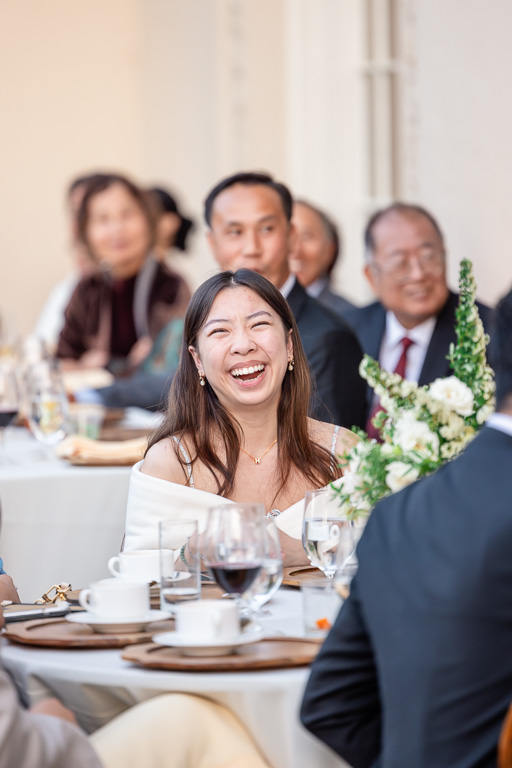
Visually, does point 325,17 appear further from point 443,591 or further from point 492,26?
point 443,591

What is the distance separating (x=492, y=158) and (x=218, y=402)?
2356mm

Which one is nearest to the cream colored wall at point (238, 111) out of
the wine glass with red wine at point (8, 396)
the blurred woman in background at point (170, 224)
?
the blurred woman in background at point (170, 224)

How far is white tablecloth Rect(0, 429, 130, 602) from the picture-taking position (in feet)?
11.6

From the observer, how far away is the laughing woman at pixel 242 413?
8.88 ft

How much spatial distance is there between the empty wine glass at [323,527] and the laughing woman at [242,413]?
1.98ft

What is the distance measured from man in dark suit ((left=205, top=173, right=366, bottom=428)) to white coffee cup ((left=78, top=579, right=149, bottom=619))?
193cm

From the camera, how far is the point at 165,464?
106 inches

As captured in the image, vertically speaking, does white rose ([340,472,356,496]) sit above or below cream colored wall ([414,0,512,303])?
below

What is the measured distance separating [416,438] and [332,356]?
1.95 metres

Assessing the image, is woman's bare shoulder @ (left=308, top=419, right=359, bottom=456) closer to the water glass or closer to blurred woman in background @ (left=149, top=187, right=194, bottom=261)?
the water glass

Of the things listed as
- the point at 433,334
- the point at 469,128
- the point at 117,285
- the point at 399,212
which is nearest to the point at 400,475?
the point at 433,334

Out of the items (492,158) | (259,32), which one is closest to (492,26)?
(492,158)

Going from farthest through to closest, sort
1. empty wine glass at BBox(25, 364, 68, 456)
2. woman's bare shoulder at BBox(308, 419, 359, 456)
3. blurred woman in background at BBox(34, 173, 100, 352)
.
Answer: blurred woman in background at BBox(34, 173, 100, 352) → empty wine glass at BBox(25, 364, 68, 456) → woman's bare shoulder at BBox(308, 419, 359, 456)

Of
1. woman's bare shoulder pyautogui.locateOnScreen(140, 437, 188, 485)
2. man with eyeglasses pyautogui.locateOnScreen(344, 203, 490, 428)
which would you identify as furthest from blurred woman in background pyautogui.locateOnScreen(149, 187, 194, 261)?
woman's bare shoulder pyautogui.locateOnScreen(140, 437, 188, 485)
